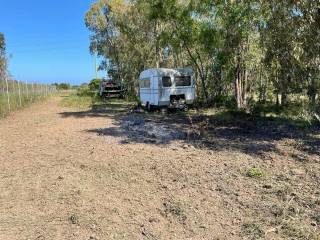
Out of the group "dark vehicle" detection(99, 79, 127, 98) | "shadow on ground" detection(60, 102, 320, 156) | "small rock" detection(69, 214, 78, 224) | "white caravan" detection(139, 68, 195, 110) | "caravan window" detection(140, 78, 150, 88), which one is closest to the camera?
"small rock" detection(69, 214, 78, 224)

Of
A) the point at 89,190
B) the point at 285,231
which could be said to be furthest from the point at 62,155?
the point at 285,231

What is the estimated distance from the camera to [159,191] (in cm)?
681

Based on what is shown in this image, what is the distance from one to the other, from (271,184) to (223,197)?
965mm

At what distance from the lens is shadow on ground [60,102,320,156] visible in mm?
10164

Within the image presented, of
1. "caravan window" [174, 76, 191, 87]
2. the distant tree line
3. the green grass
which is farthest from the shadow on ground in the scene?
the green grass

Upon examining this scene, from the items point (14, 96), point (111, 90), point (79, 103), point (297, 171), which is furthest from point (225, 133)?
point (111, 90)

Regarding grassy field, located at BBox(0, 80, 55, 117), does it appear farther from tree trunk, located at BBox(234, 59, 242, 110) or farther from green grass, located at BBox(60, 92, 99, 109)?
tree trunk, located at BBox(234, 59, 242, 110)

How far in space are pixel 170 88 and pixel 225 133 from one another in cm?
848

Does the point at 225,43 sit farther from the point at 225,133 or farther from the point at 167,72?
the point at 225,133

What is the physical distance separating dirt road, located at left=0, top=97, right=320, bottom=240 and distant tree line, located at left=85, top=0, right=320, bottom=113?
208 cm

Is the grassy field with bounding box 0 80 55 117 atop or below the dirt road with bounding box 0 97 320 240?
atop

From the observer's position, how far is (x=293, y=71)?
31.1 feet

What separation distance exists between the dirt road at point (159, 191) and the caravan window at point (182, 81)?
10.2 metres

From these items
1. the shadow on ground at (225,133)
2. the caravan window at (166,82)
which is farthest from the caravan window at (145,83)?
the shadow on ground at (225,133)
